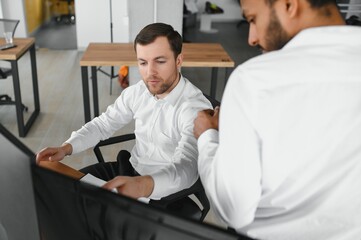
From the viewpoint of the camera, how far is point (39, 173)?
2.06 feet

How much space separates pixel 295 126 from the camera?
2.48ft

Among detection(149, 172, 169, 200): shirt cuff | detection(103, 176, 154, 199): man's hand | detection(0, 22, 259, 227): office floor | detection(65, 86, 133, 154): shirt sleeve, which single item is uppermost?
detection(103, 176, 154, 199): man's hand

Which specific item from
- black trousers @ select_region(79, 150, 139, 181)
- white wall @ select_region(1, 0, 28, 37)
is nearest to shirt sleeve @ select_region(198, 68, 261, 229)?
black trousers @ select_region(79, 150, 139, 181)

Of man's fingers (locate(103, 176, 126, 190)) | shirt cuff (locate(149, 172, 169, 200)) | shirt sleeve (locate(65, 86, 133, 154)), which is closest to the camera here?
man's fingers (locate(103, 176, 126, 190))

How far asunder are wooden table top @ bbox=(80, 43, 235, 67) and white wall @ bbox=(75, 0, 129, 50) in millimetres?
2945

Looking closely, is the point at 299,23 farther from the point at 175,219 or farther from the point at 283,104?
the point at 175,219

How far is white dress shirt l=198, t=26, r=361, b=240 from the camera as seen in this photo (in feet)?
2.40

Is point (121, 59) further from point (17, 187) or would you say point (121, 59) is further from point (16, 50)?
point (17, 187)

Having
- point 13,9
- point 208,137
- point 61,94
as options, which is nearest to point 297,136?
point 208,137

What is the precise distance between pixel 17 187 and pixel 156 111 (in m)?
1.09

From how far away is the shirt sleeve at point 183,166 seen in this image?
1187 mm

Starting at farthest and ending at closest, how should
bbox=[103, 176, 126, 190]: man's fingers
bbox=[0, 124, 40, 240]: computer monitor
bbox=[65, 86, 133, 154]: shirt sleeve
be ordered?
bbox=[65, 86, 133, 154]: shirt sleeve
bbox=[103, 176, 126, 190]: man's fingers
bbox=[0, 124, 40, 240]: computer monitor

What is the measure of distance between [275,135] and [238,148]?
0.08 meters

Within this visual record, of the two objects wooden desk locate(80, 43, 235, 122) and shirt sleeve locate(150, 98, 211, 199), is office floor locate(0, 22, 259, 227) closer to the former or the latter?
wooden desk locate(80, 43, 235, 122)
